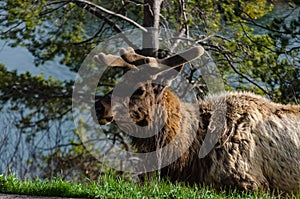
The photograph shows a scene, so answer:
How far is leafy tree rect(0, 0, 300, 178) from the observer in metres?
11.9

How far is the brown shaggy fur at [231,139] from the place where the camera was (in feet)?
20.4

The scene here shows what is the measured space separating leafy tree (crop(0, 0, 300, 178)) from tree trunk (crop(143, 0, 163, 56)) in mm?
18

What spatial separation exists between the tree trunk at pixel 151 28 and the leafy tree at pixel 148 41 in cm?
2

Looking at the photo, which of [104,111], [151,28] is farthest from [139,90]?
[151,28]

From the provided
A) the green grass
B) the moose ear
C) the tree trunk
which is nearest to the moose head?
the moose ear

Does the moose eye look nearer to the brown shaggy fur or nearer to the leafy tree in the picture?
the brown shaggy fur

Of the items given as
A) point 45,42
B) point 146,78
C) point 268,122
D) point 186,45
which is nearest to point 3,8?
point 45,42

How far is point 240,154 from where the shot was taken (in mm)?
6238

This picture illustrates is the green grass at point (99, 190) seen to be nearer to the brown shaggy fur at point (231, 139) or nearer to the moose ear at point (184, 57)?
the brown shaggy fur at point (231, 139)

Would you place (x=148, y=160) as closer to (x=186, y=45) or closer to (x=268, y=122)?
(x=268, y=122)

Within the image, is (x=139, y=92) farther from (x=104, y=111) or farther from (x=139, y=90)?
A: (x=104, y=111)

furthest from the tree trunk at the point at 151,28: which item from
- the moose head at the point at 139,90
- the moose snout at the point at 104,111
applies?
the moose snout at the point at 104,111

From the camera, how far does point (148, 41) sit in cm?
1127

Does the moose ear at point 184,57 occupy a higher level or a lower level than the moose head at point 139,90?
higher
